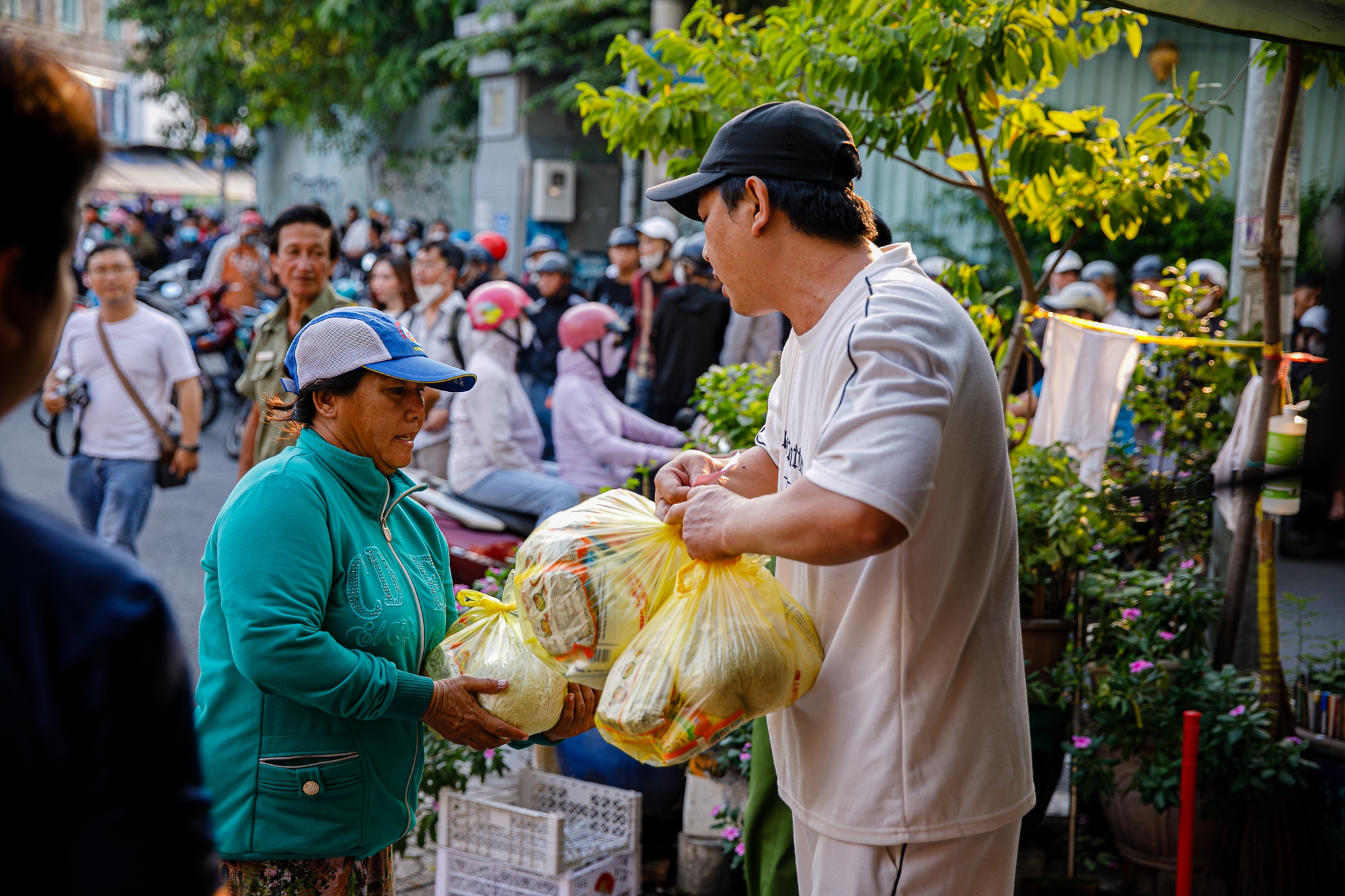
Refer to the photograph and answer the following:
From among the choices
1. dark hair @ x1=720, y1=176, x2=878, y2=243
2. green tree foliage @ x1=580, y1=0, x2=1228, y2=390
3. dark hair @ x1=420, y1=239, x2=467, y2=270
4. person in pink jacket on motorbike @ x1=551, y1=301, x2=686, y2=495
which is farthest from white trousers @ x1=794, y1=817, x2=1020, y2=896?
dark hair @ x1=420, y1=239, x2=467, y2=270

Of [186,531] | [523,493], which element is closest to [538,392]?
[186,531]

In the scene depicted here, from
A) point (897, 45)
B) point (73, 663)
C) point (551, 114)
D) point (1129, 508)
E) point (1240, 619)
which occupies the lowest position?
point (1240, 619)

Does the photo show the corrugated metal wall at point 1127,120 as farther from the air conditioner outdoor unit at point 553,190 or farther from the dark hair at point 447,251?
the dark hair at point 447,251

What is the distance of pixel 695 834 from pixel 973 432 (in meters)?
2.44

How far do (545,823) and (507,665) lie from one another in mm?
1314

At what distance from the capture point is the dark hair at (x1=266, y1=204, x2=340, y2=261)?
16.1ft

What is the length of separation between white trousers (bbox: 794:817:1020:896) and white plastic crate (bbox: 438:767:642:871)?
1592 mm

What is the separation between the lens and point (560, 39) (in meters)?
14.8

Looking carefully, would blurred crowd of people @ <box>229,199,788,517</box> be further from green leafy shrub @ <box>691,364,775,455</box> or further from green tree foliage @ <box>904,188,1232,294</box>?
green tree foliage @ <box>904,188,1232,294</box>

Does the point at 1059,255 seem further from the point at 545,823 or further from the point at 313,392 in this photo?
the point at 313,392

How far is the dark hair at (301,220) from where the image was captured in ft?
16.1

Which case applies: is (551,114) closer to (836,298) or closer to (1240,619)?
(1240,619)

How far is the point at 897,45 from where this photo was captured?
3691mm

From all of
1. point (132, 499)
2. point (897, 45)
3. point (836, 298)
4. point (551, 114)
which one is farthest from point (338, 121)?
point (836, 298)
